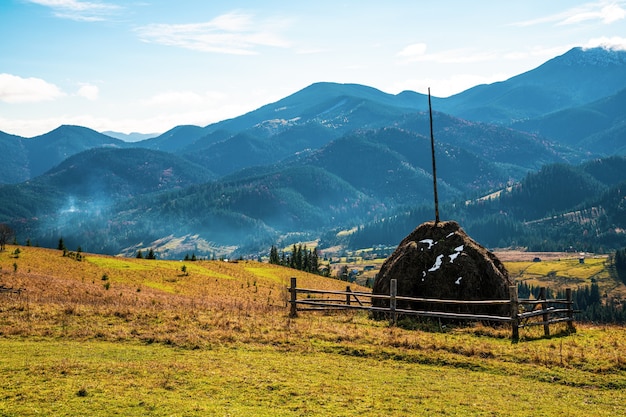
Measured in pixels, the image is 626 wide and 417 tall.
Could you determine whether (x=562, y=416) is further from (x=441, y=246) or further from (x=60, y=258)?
(x=60, y=258)

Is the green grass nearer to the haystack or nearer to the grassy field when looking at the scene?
the grassy field

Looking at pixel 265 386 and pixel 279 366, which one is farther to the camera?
pixel 279 366

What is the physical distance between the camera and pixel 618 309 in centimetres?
18588

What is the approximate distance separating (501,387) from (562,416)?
2.93 m

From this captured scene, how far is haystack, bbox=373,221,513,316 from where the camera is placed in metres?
30.7

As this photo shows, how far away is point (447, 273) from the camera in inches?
1228

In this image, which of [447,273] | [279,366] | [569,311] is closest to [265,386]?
[279,366]

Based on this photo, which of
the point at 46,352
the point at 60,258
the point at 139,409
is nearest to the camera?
the point at 139,409

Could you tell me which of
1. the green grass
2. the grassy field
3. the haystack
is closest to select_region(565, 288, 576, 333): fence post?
the grassy field

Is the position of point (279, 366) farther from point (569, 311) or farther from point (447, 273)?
point (569, 311)

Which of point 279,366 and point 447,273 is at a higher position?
point 447,273

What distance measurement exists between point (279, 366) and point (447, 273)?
14992 mm

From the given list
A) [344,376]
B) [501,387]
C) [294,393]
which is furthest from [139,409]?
[501,387]

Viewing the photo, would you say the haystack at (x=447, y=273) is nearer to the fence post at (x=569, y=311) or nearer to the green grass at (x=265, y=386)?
the fence post at (x=569, y=311)
